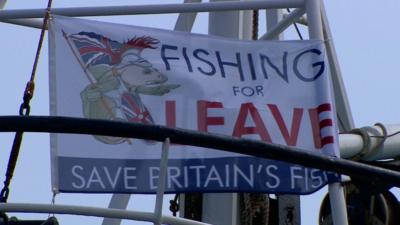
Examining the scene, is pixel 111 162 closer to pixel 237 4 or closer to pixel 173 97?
pixel 173 97

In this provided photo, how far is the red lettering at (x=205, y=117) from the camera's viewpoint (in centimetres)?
911

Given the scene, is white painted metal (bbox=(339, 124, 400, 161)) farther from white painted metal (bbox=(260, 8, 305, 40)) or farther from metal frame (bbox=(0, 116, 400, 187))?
metal frame (bbox=(0, 116, 400, 187))

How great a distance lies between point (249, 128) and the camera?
29.9 feet

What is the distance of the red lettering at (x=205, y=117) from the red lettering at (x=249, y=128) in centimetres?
12

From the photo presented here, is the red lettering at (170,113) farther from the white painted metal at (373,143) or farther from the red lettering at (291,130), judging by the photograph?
the white painted metal at (373,143)

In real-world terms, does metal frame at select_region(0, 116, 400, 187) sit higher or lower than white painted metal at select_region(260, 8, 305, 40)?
lower

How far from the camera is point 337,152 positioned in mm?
8984

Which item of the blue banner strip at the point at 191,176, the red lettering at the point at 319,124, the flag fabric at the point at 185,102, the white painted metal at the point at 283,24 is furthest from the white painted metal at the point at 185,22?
the blue banner strip at the point at 191,176

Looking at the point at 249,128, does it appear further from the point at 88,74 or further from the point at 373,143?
the point at 373,143

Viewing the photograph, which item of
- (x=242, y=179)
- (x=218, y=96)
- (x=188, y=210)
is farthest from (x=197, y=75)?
(x=188, y=210)

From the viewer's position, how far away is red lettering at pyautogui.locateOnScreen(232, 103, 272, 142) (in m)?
9.05

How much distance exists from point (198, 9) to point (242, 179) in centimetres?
213

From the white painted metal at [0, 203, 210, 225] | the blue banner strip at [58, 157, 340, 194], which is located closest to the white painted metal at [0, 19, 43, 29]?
the blue banner strip at [58, 157, 340, 194]

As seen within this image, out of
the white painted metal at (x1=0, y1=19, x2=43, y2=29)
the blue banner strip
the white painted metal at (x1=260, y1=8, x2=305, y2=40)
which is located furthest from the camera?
the white painted metal at (x1=0, y1=19, x2=43, y2=29)
